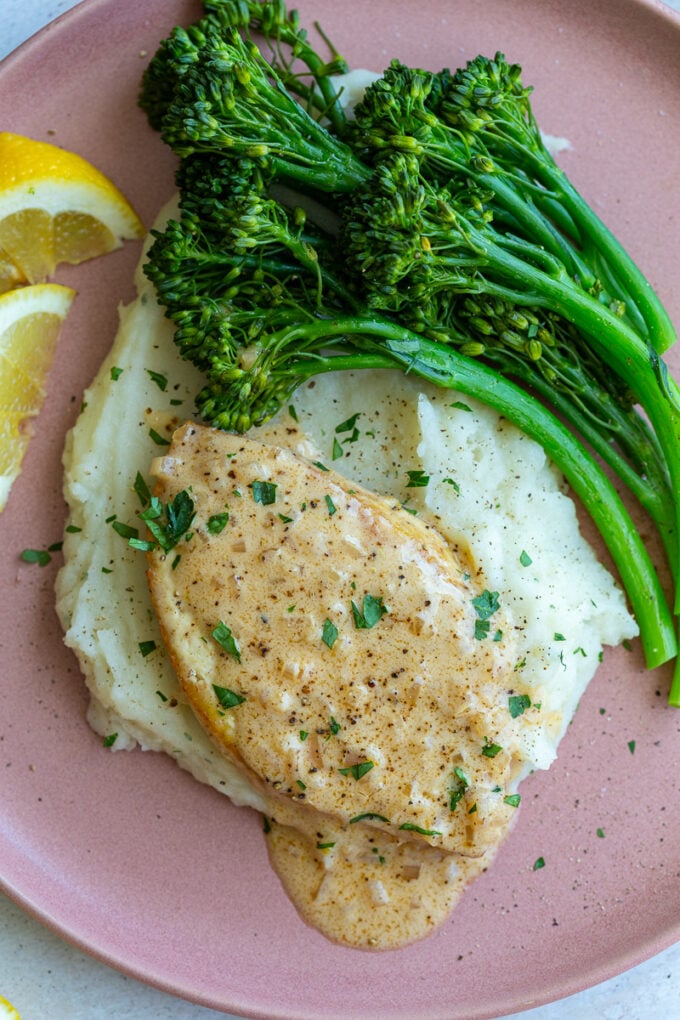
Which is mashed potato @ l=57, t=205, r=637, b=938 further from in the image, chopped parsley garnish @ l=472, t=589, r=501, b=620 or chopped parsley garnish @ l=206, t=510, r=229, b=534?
chopped parsley garnish @ l=206, t=510, r=229, b=534

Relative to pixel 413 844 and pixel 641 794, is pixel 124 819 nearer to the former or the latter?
pixel 413 844

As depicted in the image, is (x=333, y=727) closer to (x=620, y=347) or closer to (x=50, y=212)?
(x=620, y=347)

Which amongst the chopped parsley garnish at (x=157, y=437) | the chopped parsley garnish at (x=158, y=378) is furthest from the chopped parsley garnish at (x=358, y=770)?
the chopped parsley garnish at (x=158, y=378)

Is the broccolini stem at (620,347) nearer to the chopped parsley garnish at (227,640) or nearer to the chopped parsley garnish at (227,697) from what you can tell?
the chopped parsley garnish at (227,640)

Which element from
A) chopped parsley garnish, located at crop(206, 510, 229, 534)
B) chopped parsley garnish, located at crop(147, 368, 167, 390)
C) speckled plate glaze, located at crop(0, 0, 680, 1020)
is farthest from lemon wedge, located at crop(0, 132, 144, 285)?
chopped parsley garnish, located at crop(206, 510, 229, 534)

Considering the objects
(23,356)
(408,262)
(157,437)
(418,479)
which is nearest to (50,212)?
(23,356)

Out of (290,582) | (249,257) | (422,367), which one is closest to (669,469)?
(422,367)
